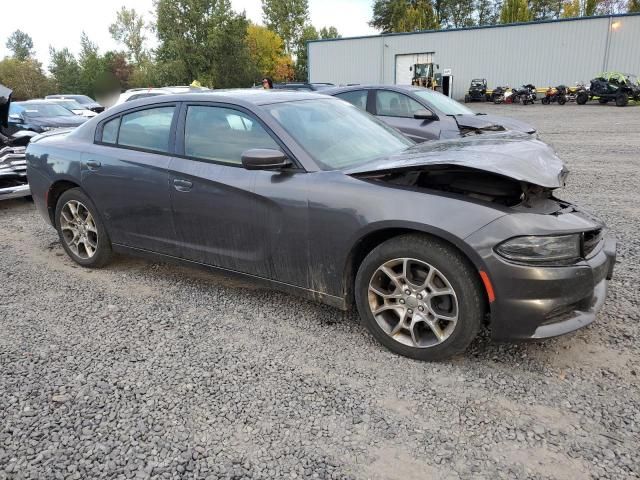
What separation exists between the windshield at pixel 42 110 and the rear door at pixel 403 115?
380 inches

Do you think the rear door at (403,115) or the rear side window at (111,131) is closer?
the rear side window at (111,131)

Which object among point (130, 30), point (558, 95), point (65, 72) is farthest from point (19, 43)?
point (558, 95)

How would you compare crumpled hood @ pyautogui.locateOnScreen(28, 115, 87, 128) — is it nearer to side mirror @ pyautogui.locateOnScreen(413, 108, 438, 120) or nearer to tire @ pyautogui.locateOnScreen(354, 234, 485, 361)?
side mirror @ pyautogui.locateOnScreen(413, 108, 438, 120)

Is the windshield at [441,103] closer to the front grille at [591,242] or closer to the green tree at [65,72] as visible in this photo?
the front grille at [591,242]

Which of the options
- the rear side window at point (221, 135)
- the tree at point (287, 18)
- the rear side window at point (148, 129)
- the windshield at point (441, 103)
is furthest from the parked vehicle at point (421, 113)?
the tree at point (287, 18)

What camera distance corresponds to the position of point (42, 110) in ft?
46.1

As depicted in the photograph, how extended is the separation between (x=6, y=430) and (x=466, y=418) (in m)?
2.23

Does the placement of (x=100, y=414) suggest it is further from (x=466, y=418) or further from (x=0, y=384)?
(x=466, y=418)

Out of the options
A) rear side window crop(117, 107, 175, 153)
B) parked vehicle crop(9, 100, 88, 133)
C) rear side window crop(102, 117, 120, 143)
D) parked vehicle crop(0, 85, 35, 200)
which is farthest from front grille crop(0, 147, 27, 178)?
parked vehicle crop(9, 100, 88, 133)

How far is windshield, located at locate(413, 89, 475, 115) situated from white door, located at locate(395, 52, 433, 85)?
29303 millimetres

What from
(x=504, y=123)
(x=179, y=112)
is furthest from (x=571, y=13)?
(x=179, y=112)

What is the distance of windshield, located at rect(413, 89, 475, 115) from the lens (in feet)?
27.5

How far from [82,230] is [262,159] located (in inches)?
91.6

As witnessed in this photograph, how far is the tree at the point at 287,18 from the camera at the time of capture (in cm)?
6744
